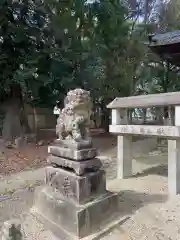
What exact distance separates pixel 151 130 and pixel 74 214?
2090 millimetres

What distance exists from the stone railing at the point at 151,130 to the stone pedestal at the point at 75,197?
122 cm

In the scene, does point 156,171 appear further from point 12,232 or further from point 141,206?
point 12,232

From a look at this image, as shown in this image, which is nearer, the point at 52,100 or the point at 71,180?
the point at 71,180

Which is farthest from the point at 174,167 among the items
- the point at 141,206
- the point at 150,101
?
the point at 150,101

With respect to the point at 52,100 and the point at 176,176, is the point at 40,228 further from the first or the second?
the point at 52,100

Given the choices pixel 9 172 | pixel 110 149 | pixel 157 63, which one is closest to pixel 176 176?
pixel 9 172

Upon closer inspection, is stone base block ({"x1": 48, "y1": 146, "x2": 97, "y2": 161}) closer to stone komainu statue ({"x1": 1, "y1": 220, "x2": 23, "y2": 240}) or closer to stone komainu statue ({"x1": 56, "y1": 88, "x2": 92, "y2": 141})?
stone komainu statue ({"x1": 56, "y1": 88, "x2": 92, "y2": 141})

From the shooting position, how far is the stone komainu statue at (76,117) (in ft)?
12.4

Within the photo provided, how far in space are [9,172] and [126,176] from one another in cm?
337

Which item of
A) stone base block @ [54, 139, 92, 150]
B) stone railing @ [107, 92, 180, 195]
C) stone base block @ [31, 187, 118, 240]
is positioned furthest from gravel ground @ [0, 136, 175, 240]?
stone base block @ [54, 139, 92, 150]

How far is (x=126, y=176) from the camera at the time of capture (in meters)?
5.57

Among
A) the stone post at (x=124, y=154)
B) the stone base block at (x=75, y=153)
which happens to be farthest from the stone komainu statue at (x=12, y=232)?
the stone post at (x=124, y=154)

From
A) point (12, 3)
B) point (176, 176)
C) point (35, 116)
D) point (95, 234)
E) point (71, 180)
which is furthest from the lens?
point (35, 116)

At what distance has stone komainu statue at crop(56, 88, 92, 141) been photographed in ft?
12.4
